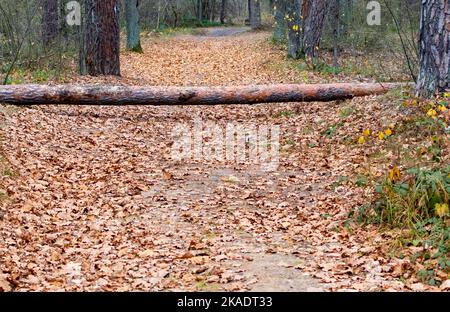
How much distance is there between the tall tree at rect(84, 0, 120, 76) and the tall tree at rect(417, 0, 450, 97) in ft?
32.6

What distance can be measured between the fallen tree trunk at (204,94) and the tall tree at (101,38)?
4.59 meters

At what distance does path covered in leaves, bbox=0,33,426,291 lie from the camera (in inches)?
231

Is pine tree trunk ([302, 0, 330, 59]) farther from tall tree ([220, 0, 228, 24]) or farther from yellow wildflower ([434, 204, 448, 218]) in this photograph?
tall tree ([220, 0, 228, 24])

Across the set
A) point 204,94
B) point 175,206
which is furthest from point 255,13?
point 175,206

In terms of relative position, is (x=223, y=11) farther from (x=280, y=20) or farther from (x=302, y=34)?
(x=302, y=34)

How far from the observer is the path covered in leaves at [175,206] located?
586cm

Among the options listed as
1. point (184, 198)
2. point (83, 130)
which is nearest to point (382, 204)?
point (184, 198)

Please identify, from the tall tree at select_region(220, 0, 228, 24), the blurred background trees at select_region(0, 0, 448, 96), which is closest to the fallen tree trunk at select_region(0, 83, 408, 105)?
the blurred background trees at select_region(0, 0, 448, 96)

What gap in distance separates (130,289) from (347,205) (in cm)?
325

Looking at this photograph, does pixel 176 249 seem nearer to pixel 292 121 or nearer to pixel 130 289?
pixel 130 289

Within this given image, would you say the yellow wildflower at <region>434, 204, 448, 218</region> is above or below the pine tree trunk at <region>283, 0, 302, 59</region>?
below

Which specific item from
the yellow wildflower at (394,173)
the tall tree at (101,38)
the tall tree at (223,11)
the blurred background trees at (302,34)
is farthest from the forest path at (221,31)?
the yellow wildflower at (394,173)

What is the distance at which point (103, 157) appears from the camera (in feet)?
33.7

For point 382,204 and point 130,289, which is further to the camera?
point 382,204
